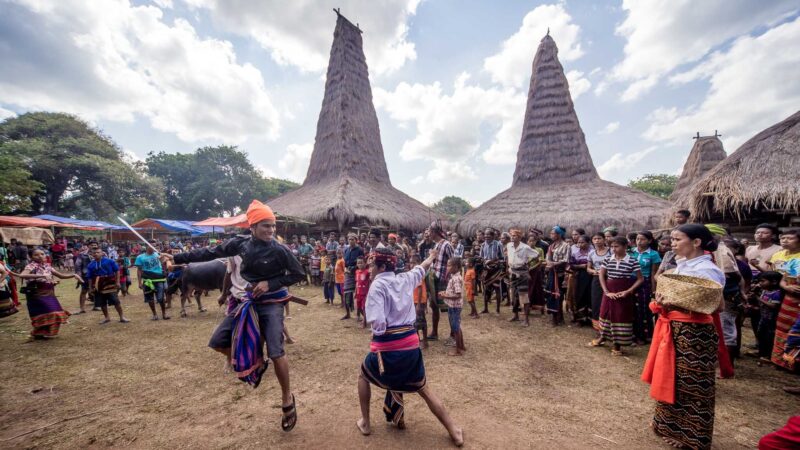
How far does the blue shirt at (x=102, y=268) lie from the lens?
257 inches

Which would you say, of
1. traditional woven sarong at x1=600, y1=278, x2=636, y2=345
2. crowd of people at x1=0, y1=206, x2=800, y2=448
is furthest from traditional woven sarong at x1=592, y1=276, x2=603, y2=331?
traditional woven sarong at x1=600, y1=278, x2=636, y2=345

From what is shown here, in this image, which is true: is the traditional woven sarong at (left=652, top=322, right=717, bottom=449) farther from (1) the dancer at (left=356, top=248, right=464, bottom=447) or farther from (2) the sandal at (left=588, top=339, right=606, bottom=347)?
(2) the sandal at (left=588, top=339, right=606, bottom=347)

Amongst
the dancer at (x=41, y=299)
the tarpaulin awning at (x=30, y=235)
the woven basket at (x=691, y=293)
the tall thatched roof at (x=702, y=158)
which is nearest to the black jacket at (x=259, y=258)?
the woven basket at (x=691, y=293)

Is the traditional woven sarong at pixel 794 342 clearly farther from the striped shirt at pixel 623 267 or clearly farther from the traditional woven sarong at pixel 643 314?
the traditional woven sarong at pixel 643 314

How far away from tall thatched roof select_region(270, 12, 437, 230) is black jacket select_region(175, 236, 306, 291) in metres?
11.4

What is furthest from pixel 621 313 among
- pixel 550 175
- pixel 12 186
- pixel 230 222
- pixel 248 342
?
pixel 12 186

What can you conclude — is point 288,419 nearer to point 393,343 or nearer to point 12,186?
point 393,343

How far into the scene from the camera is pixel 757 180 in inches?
261

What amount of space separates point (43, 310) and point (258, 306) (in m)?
5.69

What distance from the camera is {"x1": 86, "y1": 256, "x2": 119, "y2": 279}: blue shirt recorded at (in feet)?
21.5

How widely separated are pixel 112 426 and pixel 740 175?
11.4 metres

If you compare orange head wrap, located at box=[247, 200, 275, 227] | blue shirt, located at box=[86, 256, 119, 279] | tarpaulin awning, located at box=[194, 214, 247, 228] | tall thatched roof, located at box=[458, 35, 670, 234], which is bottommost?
blue shirt, located at box=[86, 256, 119, 279]

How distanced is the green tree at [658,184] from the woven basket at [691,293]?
36179 mm

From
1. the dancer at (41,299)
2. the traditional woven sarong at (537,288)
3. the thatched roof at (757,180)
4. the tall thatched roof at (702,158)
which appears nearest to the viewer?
the dancer at (41,299)
